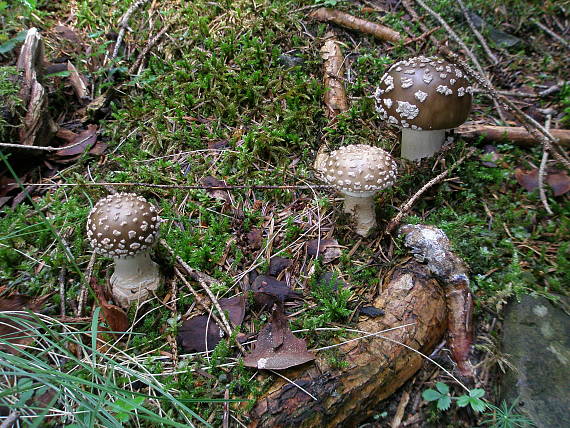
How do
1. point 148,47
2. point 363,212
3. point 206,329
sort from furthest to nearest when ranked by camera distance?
point 148,47
point 363,212
point 206,329

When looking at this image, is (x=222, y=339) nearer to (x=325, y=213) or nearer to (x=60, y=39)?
(x=325, y=213)

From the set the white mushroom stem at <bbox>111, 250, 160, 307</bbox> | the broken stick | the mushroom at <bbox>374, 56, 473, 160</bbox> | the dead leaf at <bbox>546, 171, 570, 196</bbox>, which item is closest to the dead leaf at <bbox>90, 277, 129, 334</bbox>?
the white mushroom stem at <bbox>111, 250, 160, 307</bbox>

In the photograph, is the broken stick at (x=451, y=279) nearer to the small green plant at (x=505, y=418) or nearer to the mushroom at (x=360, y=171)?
the small green plant at (x=505, y=418)

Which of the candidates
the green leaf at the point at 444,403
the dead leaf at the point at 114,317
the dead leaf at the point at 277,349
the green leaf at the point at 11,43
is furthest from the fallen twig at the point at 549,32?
the green leaf at the point at 11,43

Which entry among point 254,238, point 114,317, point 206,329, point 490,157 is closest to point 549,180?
point 490,157

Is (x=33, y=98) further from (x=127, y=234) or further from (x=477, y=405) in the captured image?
(x=477, y=405)

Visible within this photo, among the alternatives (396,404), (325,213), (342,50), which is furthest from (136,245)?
(342,50)
